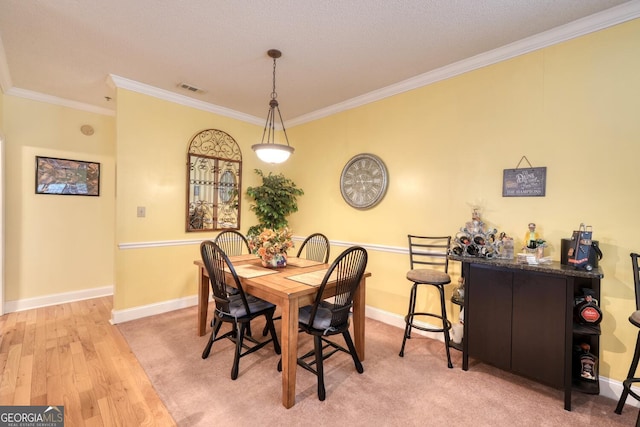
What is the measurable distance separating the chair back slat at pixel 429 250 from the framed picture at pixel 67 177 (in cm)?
427

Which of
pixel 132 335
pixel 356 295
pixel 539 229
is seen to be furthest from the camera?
pixel 132 335

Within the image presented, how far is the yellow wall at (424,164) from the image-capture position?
202 cm

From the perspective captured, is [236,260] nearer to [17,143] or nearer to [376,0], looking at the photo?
[376,0]

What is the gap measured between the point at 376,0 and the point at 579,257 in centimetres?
220

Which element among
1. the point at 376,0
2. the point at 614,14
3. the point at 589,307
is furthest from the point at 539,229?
the point at 376,0

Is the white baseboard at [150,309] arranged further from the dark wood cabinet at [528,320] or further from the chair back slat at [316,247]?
the dark wood cabinet at [528,320]

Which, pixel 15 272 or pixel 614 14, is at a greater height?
pixel 614 14

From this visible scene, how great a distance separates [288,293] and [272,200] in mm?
2532

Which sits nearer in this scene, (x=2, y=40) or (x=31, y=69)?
(x=2, y=40)

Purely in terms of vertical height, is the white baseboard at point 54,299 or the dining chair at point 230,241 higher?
the dining chair at point 230,241

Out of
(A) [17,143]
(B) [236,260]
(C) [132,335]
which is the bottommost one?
(C) [132,335]

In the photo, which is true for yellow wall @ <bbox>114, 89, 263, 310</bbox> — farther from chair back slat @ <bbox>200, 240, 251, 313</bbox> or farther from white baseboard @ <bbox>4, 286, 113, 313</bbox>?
chair back slat @ <bbox>200, 240, 251, 313</bbox>

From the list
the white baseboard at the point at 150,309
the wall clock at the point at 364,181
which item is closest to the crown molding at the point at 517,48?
the wall clock at the point at 364,181

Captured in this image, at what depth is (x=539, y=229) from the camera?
7.55 ft
